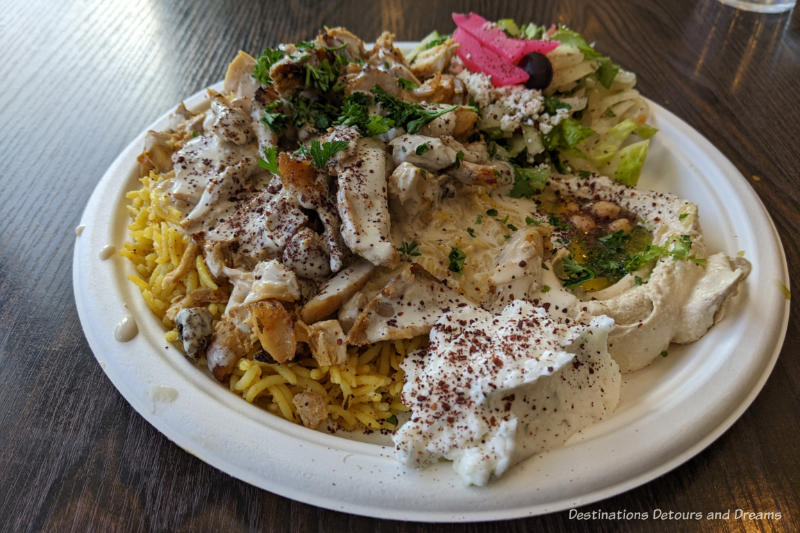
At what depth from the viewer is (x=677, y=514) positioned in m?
2.06

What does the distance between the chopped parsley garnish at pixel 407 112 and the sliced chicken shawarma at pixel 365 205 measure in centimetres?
26

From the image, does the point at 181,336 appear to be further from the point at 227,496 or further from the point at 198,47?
the point at 198,47

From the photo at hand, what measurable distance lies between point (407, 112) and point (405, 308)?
114 centimetres

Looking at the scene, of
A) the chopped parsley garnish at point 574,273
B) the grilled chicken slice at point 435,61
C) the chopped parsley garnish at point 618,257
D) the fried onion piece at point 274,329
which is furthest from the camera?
the grilled chicken slice at point 435,61

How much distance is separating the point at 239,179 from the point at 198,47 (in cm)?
296

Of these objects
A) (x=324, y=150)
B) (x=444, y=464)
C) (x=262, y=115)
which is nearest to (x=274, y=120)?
(x=262, y=115)

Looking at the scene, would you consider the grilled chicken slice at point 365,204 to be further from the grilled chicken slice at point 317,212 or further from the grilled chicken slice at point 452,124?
the grilled chicken slice at point 452,124

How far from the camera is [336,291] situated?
249 centimetres

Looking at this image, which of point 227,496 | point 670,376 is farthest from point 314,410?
point 670,376

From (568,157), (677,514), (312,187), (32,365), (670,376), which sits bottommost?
(32,365)

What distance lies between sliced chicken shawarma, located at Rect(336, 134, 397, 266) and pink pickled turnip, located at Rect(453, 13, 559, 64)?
4.83ft

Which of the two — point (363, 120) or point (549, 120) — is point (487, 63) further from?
point (363, 120)

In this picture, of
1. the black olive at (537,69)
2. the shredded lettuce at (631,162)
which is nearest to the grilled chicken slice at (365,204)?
the black olive at (537,69)

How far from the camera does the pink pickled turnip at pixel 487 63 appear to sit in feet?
11.6
